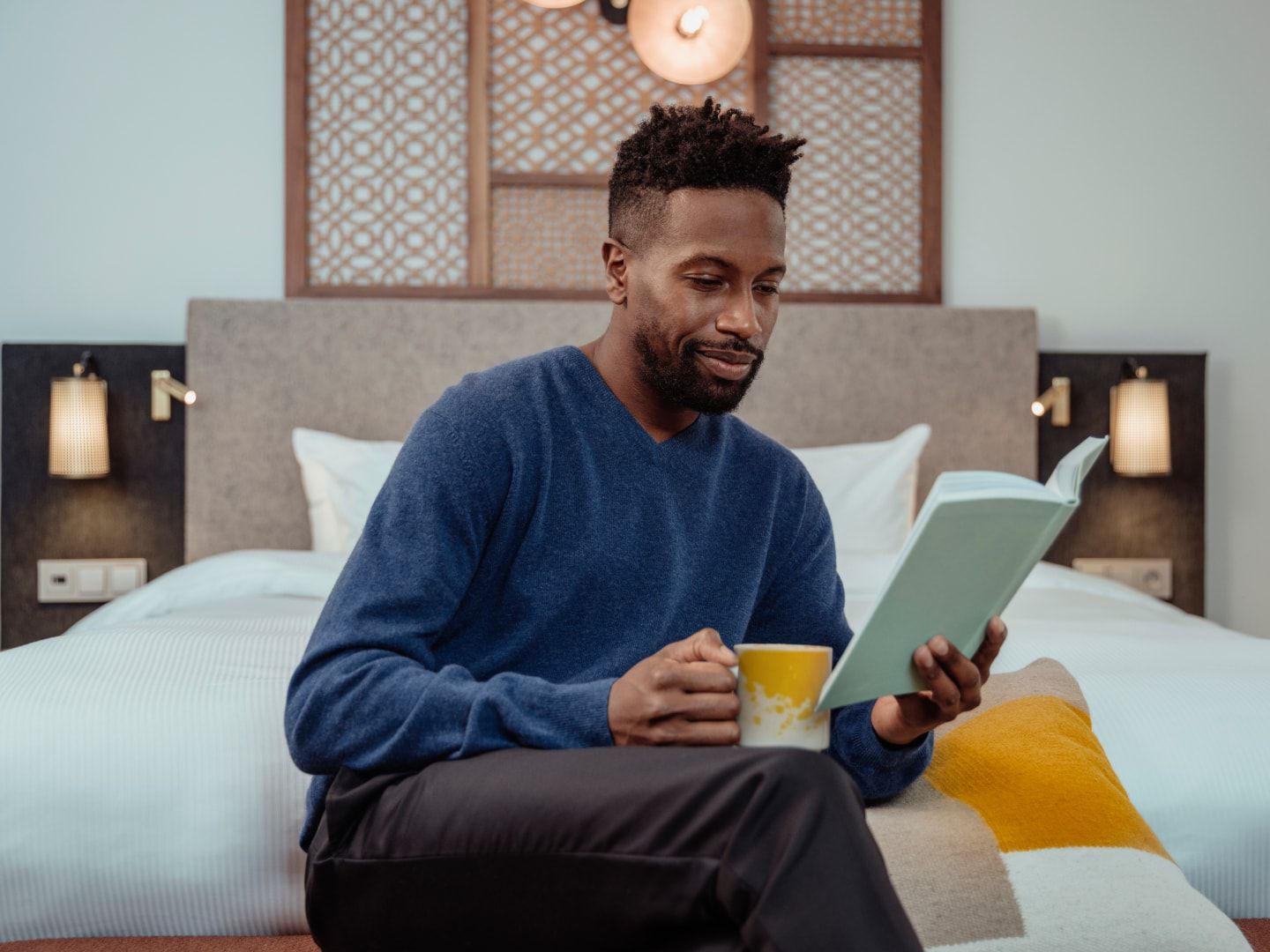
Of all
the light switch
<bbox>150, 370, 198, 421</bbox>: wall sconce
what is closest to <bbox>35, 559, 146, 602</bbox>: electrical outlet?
the light switch

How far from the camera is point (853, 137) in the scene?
11.1 ft

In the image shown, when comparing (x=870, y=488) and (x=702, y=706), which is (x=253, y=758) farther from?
(x=870, y=488)

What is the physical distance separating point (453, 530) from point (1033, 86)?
115 inches

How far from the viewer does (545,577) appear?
1.13 metres

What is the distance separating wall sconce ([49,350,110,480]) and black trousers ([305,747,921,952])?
7.56 feet

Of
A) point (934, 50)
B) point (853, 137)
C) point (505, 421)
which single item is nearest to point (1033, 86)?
point (934, 50)

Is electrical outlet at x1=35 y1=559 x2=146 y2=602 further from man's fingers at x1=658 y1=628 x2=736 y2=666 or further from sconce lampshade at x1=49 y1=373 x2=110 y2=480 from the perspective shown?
man's fingers at x1=658 y1=628 x2=736 y2=666

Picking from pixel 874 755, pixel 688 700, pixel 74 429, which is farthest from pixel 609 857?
pixel 74 429

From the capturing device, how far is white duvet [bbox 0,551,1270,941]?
1278mm

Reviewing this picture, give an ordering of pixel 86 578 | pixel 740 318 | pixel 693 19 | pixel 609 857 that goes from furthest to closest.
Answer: pixel 86 578
pixel 693 19
pixel 740 318
pixel 609 857

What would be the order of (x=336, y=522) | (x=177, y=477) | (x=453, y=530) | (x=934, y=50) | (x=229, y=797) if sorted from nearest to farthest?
(x=453, y=530) < (x=229, y=797) < (x=336, y=522) < (x=177, y=477) < (x=934, y=50)

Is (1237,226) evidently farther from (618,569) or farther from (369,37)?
(618,569)

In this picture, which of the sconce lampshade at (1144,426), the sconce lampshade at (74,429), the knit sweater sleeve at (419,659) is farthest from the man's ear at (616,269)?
the sconce lampshade at (1144,426)

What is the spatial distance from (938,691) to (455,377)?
234 centimetres
